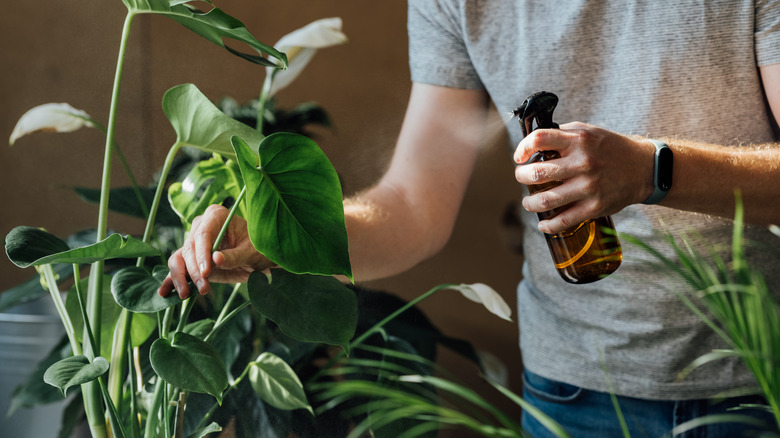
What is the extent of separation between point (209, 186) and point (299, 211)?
21cm

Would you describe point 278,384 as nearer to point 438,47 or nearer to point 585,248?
point 585,248

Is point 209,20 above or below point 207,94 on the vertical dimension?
above

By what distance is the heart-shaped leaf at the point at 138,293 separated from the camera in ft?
1.73

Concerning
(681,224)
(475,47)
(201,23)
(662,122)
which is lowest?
(681,224)

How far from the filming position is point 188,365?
54 centimetres

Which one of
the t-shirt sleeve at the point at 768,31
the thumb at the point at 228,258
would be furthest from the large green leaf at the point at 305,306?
the t-shirt sleeve at the point at 768,31

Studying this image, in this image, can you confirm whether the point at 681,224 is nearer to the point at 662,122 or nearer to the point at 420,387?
the point at 662,122

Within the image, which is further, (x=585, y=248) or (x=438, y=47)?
(x=438, y=47)

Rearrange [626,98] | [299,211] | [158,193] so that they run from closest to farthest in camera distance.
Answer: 1. [299,211]
2. [158,193]
3. [626,98]

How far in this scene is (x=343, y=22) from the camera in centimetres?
89

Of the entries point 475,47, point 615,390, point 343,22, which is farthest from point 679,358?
point 343,22

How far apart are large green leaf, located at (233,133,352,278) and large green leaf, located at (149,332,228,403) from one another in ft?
0.36

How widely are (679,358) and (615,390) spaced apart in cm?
9

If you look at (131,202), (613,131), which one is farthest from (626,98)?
(131,202)
